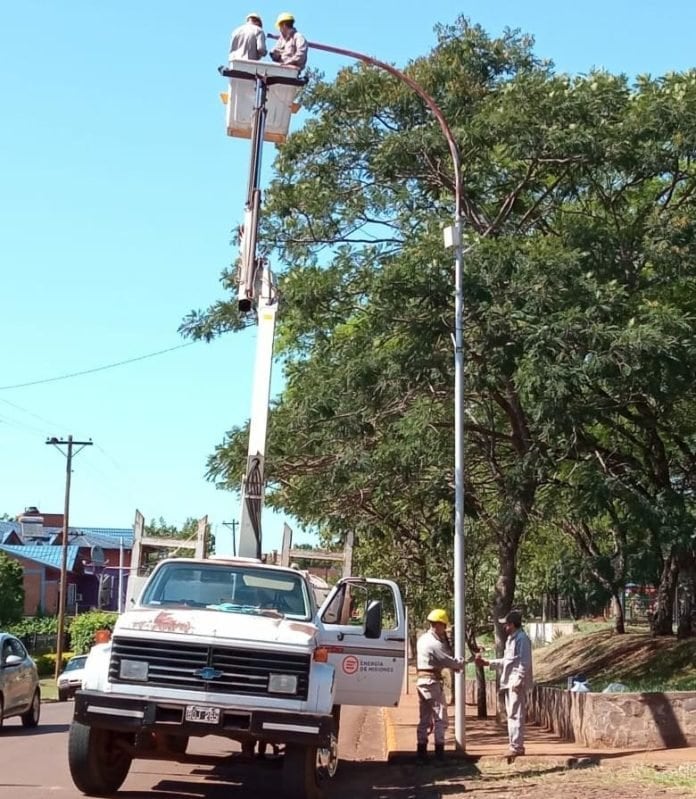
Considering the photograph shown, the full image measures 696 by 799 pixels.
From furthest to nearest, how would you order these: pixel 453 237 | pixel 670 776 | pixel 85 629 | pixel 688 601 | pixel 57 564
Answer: pixel 57 564, pixel 85 629, pixel 688 601, pixel 453 237, pixel 670 776

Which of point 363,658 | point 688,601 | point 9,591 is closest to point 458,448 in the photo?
point 363,658

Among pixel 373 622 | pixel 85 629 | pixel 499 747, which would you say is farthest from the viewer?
pixel 85 629

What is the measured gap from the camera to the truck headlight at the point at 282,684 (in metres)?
9.88

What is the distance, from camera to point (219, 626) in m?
10.1

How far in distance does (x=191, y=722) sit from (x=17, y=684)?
10.7m

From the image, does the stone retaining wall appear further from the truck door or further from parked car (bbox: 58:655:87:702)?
parked car (bbox: 58:655:87:702)

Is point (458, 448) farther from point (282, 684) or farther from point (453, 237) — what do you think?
point (282, 684)

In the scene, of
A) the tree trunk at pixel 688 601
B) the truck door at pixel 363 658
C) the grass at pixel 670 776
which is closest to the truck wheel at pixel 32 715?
the truck door at pixel 363 658

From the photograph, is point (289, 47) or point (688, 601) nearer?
point (289, 47)

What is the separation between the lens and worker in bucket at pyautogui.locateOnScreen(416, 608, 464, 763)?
13680 mm

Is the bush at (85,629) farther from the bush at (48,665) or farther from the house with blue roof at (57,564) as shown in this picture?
the house with blue roof at (57,564)

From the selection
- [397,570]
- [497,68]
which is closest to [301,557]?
[497,68]

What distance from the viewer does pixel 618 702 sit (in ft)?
48.2

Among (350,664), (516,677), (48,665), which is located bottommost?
(48,665)
